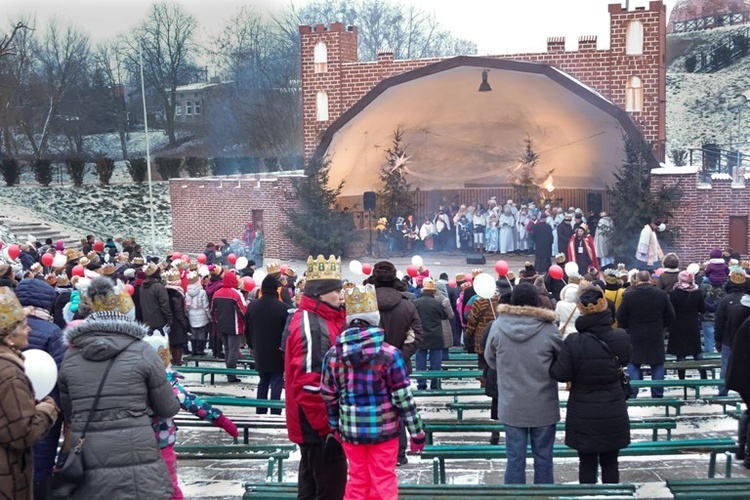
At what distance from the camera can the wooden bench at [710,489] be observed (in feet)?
17.8

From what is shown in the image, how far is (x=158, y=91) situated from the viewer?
185 feet

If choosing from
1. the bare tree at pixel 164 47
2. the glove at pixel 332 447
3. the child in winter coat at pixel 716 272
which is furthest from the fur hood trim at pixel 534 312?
the bare tree at pixel 164 47

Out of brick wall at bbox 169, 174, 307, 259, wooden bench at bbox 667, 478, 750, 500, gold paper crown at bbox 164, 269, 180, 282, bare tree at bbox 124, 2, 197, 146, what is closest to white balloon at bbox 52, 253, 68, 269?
gold paper crown at bbox 164, 269, 180, 282

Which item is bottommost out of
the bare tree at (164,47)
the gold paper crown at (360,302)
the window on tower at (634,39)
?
the gold paper crown at (360,302)

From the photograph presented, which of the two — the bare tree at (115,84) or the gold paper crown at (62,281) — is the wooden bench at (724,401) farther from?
the bare tree at (115,84)

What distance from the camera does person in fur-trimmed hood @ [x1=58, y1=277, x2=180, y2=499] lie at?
4.49 metres

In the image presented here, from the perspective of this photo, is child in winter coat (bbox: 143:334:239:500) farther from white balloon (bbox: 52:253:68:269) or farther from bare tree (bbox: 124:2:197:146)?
bare tree (bbox: 124:2:197:146)

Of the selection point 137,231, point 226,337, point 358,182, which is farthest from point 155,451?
point 137,231

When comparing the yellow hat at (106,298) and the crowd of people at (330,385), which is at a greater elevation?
the yellow hat at (106,298)

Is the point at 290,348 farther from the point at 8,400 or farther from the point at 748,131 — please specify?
the point at 748,131

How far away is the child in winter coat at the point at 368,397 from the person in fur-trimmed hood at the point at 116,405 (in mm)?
902

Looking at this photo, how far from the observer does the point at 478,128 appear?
90.6 feet

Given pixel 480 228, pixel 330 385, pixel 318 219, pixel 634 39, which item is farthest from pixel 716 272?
pixel 480 228

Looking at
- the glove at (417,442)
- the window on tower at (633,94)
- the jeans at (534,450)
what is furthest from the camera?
the window on tower at (633,94)
